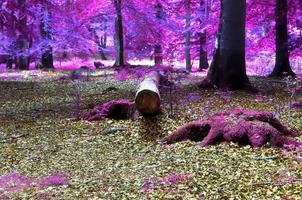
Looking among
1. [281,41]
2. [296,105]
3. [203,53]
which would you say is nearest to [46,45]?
[203,53]

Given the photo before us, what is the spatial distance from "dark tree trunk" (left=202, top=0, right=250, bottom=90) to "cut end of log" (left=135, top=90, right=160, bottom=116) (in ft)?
12.9

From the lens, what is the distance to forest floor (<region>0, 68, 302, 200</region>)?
17.1 feet

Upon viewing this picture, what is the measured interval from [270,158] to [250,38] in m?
20.7

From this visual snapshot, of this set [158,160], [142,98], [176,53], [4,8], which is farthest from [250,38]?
[158,160]

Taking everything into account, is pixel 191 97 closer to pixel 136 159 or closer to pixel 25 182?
pixel 136 159

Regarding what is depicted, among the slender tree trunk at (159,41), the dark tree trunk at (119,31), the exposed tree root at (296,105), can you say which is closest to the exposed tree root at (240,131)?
the exposed tree root at (296,105)

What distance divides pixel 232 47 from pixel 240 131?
5.84 metres

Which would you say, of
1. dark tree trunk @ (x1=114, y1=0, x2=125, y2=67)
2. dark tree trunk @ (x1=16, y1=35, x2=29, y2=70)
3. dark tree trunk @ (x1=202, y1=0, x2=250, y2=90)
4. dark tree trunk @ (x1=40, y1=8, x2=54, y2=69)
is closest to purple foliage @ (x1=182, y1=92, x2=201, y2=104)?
dark tree trunk @ (x1=202, y1=0, x2=250, y2=90)

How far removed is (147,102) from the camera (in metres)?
8.82

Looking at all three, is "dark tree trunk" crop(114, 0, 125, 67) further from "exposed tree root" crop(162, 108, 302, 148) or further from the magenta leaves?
the magenta leaves

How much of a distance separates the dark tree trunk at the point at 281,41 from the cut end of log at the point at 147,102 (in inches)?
353

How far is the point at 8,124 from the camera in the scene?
10.1m

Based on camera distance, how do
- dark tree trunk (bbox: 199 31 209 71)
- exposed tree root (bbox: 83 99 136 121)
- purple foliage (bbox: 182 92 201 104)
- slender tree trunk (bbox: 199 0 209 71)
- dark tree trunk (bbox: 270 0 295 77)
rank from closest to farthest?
1. exposed tree root (bbox: 83 99 136 121)
2. purple foliage (bbox: 182 92 201 104)
3. dark tree trunk (bbox: 270 0 295 77)
4. slender tree trunk (bbox: 199 0 209 71)
5. dark tree trunk (bbox: 199 31 209 71)

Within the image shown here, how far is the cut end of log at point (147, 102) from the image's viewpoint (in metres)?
8.69
